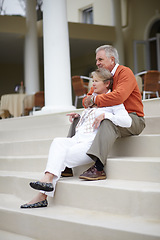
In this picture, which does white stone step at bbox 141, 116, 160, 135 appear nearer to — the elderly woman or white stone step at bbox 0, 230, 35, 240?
the elderly woman

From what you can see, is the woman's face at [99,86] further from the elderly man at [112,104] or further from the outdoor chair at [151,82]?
the outdoor chair at [151,82]

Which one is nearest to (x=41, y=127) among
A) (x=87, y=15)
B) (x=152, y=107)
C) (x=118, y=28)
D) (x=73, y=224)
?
(x=152, y=107)

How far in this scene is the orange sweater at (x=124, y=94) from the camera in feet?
9.78

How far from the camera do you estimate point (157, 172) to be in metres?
2.64

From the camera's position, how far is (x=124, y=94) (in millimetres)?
3002

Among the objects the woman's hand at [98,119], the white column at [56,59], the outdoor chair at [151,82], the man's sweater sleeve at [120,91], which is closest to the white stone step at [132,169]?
the woman's hand at [98,119]

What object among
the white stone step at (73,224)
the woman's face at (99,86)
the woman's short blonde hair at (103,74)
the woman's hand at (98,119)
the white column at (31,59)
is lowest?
the white stone step at (73,224)

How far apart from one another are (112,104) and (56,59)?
10.1ft

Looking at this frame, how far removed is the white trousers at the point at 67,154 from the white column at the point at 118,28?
933 centimetres

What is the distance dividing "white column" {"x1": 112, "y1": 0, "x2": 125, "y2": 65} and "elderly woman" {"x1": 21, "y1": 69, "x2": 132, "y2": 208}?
8.99 m

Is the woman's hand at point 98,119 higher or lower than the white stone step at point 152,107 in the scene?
lower

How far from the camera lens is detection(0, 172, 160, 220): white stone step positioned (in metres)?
2.34

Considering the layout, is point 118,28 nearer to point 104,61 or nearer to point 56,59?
point 56,59

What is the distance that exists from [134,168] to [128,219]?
20.3 inches
